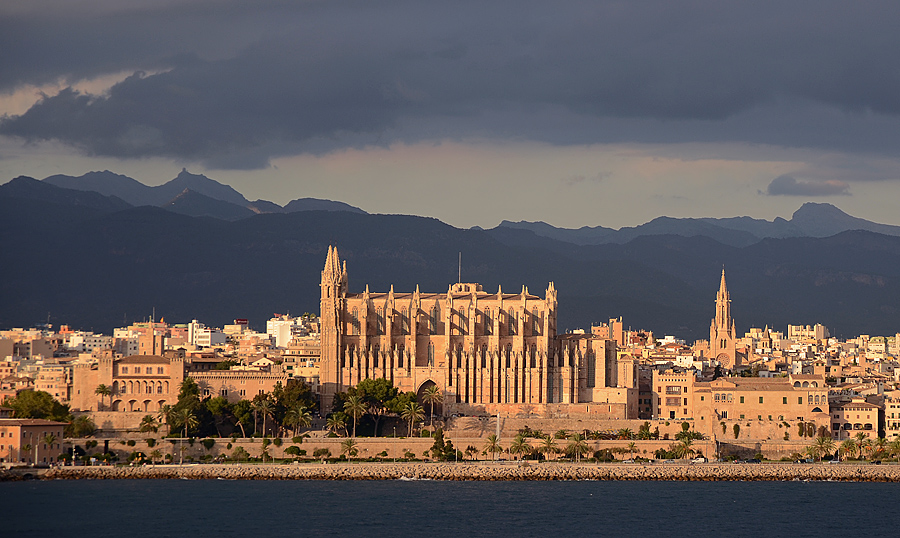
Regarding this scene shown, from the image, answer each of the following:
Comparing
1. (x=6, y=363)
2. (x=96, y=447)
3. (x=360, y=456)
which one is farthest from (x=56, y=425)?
(x=6, y=363)

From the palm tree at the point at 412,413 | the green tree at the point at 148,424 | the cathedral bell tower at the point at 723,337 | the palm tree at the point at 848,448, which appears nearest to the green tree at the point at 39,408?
the green tree at the point at 148,424

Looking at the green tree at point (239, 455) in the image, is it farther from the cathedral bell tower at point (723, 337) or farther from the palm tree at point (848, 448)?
the cathedral bell tower at point (723, 337)

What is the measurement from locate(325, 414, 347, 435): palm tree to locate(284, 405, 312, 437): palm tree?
148 cm

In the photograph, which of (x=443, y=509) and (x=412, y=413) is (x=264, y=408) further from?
(x=443, y=509)

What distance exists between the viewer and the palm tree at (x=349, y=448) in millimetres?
106438

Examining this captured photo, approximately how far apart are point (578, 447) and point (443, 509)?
21.0 metres

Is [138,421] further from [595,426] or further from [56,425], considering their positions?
[595,426]

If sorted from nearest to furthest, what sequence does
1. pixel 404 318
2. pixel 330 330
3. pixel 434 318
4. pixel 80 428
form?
pixel 80 428 < pixel 330 330 < pixel 404 318 < pixel 434 318

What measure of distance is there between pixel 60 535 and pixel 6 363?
76.3m

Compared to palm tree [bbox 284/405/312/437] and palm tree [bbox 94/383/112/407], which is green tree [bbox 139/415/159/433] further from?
palm tree [bbox 284/405/312/437]

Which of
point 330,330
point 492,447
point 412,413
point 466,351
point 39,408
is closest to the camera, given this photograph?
point 492,447

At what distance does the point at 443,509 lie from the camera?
88438 mm

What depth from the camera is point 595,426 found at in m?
114

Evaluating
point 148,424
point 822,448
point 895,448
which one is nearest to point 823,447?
point 822,448
